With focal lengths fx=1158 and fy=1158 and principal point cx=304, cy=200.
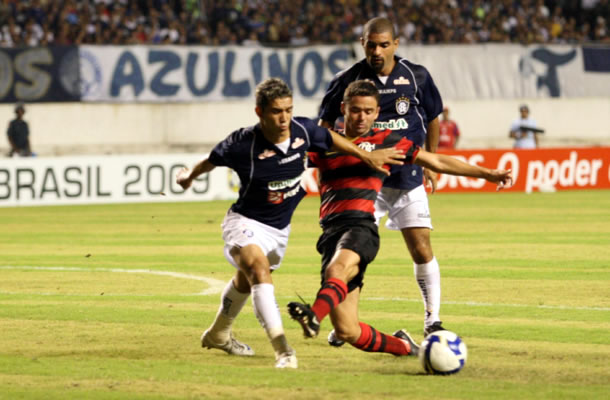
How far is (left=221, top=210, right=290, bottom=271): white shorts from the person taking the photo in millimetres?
7133

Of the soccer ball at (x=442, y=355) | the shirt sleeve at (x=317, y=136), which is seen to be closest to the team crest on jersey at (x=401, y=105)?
the shirt sleeve at (x=317, y=136)

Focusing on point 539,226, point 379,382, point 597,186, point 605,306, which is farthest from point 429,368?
point 597,186

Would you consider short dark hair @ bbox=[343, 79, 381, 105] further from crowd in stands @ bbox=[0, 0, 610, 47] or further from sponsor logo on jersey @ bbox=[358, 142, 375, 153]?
crowd in stands @ bbox=[0, 0, 610, 47]

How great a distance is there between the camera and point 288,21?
3300 centimetres

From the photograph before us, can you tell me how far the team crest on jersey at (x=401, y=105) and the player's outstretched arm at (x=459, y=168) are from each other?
3.10ft

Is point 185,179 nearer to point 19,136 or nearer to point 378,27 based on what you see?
point 378,27

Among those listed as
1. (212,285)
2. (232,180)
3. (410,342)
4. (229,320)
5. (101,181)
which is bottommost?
(232,180)

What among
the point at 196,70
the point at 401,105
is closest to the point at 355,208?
the point at 401,105

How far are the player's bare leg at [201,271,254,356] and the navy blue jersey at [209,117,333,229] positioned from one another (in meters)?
0.54

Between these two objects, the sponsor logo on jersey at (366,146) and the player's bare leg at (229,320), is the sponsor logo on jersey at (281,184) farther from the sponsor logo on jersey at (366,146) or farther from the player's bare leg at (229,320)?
the player's bare leg at (229,320)

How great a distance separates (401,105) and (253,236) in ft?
6.61

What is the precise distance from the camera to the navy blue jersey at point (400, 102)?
8.55 metres

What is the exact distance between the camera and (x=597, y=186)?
28.4m

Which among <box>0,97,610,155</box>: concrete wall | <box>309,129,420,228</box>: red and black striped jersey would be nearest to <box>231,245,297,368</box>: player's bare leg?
<box>309,129,420,228</box>: red and black striped jersey
